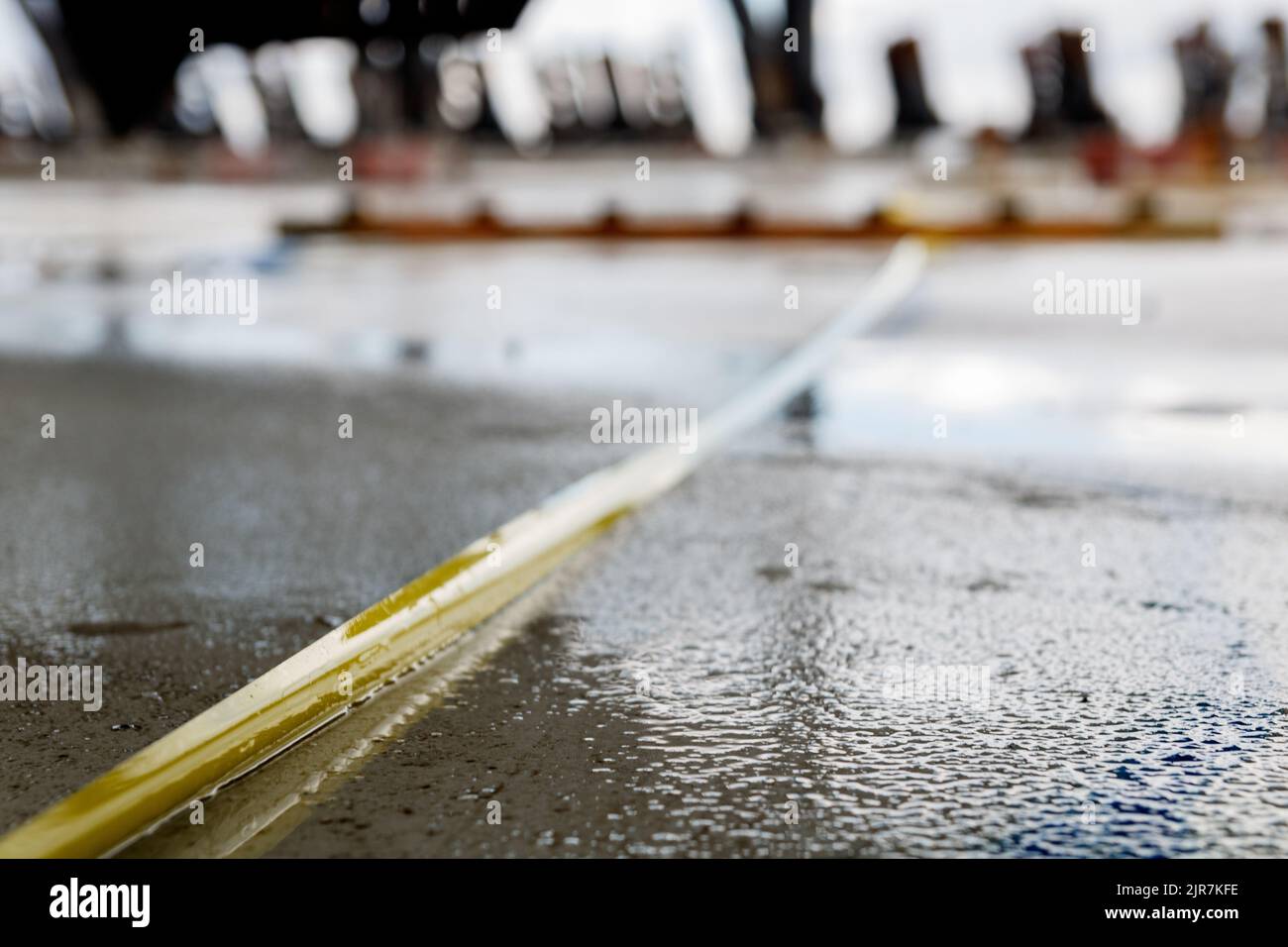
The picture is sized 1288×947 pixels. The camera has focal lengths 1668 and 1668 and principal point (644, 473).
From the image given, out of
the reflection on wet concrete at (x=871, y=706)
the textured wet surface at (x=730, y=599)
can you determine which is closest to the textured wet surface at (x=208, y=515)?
the textured wet surface at (x=730, y=599)

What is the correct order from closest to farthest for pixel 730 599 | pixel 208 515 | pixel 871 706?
pixel 871 706
pixel 730 599
pixel 208 515

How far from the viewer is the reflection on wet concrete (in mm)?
2047

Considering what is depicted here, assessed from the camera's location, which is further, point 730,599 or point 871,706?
point 730,599

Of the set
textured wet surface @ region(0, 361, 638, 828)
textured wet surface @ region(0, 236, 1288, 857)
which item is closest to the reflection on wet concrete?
textured wet surface @ region(0, 236, 1288, 857)

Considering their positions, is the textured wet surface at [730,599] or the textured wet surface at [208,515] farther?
the textured wet surface at [208,515]

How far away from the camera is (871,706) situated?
8.35 ft

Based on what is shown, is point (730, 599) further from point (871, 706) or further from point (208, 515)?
point (208, 515)

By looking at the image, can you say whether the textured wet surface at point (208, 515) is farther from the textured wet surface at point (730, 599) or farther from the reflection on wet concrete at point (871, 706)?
the reflection on wet concrete at point (871, 706)

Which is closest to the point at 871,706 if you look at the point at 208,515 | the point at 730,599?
the point at 730,599

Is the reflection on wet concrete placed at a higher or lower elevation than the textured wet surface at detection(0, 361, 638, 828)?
lower

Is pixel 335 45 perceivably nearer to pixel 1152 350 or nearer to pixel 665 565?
pixel 1152 350

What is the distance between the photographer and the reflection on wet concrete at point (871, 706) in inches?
80.6

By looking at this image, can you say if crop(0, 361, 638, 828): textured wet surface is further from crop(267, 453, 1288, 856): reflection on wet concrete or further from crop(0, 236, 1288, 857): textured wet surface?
crop(267, 453, 1288, 856): reflection on wet concrete
